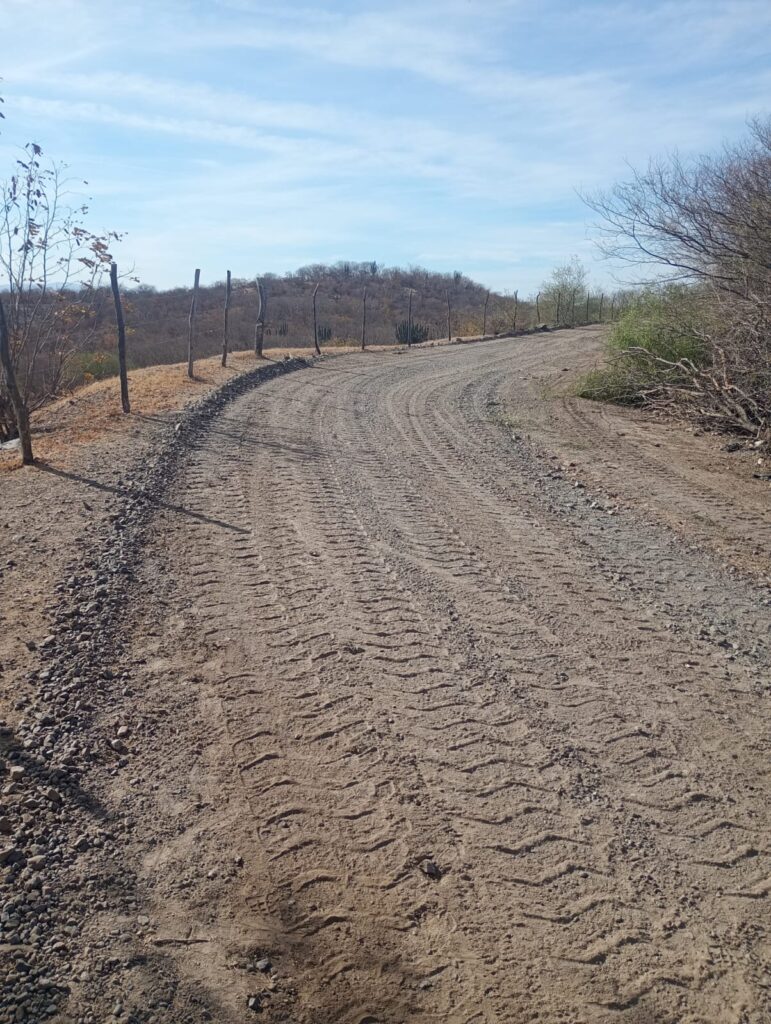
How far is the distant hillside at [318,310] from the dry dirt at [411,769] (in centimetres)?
1039

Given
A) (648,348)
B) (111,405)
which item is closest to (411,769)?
(111,405)

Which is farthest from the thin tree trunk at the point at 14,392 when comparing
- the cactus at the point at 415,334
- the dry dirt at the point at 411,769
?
the cactus at the point at 415,334

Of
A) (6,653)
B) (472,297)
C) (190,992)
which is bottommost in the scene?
(190,992)

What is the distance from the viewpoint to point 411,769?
3453 millimetres

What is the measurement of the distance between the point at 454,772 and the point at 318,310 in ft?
180

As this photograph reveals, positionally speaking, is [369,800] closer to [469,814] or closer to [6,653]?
[469,814]

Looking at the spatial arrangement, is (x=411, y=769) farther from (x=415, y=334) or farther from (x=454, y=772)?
(x=415, y=334)

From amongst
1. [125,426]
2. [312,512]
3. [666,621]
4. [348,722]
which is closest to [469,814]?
[348,722]

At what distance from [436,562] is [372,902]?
11.1 ft

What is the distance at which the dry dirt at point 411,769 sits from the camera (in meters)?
2.48

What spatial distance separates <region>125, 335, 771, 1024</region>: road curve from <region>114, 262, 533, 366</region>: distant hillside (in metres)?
10.6

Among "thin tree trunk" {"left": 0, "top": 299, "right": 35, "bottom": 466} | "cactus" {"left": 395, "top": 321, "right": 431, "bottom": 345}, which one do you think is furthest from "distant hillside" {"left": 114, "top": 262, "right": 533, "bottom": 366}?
"thin tree trunk" {"left": 0, "top": 299, "right": 35, "bottom": 466}

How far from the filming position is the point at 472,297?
7444 cm

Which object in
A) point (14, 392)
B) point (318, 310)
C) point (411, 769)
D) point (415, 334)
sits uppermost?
point (318, 310)
